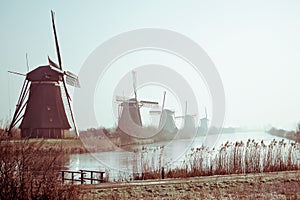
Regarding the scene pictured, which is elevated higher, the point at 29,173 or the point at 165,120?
the point at 165,120

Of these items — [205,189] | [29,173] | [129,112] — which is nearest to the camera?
[29,173]

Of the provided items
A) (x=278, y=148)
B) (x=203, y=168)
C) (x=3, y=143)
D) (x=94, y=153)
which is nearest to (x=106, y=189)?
(x=3, y=143)

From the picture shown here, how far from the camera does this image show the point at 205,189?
10.2 metres

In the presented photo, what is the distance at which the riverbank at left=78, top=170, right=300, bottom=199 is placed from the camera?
9.30 metres

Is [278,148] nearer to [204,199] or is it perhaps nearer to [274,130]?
[204,199]

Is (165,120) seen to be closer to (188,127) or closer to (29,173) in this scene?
(188,127)

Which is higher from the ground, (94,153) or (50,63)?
(50,63)

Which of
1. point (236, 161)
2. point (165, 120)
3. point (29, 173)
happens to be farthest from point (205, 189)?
point (165, 120)

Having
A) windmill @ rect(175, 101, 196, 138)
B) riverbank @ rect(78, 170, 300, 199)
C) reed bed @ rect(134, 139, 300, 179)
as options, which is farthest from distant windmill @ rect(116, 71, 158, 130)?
riverbank @ rect(78, 170, 300, 199)

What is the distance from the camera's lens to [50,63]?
30828 millimetres

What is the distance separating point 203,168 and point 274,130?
4122cm

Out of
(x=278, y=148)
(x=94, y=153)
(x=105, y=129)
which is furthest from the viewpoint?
(x=105, y=129)

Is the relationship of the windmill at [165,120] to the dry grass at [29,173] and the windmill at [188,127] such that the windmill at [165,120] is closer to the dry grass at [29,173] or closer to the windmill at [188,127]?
the windmill at [188,127]

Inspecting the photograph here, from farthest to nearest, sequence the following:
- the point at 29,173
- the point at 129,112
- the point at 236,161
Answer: the point at 129,112, the point at 236,161, the point at 29,173
